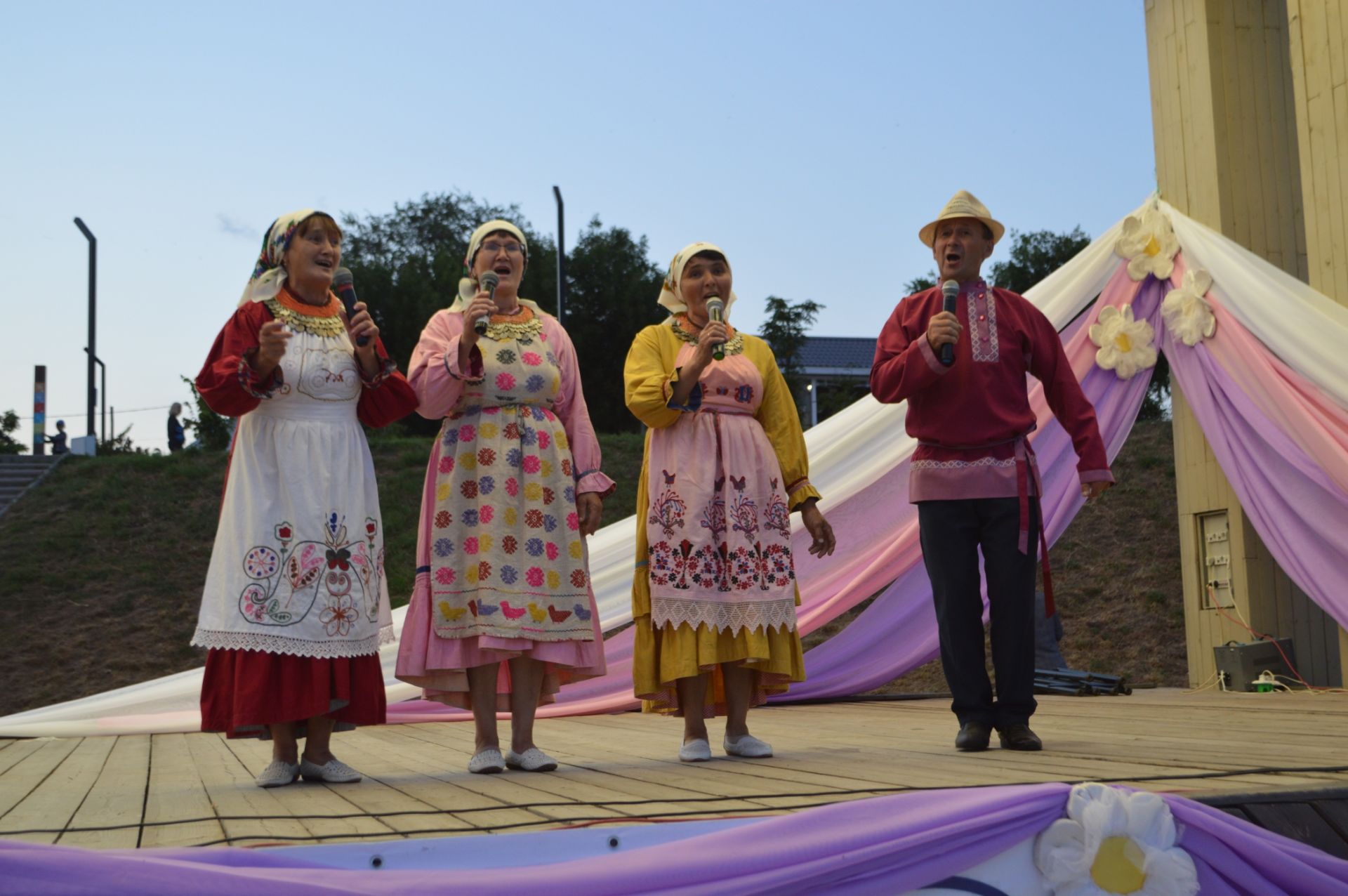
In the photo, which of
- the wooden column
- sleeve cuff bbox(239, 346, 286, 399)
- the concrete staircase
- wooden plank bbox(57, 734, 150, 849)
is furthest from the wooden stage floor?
the concrete staircase

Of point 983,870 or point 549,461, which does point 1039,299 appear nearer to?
point 549,461

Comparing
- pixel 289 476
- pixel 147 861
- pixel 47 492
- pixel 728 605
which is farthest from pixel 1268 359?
pixel 47 492

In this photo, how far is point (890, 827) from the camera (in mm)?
1971

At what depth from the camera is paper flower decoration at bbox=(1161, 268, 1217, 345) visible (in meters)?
5.65

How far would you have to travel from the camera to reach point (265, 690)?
118 inches

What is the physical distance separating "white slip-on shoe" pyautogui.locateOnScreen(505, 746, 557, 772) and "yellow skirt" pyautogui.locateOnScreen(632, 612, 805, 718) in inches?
14.5

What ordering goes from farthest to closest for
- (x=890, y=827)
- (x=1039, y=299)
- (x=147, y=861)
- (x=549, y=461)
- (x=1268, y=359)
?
(x=1039, y=299) → (x=1268, y=359) → (x=549, y=461) → (x=890, y=827) → (x=147, y=861)

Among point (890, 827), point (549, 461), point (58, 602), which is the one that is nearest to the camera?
point (890, 827)

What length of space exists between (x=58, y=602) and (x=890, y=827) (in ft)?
33.5

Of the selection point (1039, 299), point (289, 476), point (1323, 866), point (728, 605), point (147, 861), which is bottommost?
point (1323, 866)

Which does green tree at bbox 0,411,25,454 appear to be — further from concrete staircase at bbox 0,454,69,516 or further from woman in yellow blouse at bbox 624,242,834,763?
woman in yellow blouse at bbox 624,242,834,763

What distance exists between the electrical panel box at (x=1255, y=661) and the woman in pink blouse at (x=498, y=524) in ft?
12.1

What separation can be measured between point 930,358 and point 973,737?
0.97 m

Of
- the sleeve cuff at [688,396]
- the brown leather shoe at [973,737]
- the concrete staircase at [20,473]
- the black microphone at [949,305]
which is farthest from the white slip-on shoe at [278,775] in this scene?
the concrete staircase at [20,473]
